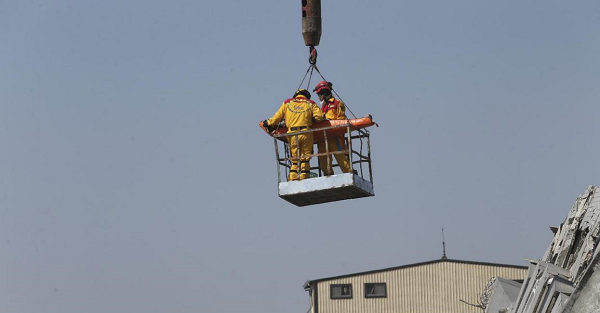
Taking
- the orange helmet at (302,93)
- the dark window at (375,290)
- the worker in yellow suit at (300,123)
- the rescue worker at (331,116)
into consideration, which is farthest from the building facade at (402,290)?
the worker in yellow suit at (300,123)

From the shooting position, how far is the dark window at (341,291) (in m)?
Result: 55.2

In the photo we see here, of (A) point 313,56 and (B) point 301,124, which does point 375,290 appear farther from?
(A) point 313,56

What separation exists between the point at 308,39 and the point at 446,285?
35.4 metres

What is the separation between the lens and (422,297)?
5531 centimetres

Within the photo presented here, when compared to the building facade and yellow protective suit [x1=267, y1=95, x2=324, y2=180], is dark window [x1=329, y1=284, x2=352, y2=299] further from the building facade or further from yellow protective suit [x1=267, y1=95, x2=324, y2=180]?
yellow protective suit [x1=267, y1=95, x2=324, y2=180]

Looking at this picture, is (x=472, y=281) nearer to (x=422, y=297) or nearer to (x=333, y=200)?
(x=422, y=297)

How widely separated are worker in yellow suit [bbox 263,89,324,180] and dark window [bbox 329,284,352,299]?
33.2 meters

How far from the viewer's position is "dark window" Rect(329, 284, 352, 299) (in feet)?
181

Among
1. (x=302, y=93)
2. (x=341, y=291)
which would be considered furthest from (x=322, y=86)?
(x=341, y=291)

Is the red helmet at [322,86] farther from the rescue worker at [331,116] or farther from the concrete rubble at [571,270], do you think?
the concrete rubble at [571,270]

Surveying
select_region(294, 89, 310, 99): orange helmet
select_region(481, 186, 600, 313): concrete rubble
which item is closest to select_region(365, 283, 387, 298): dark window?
select_region(481, 186, 600, 313): concrete rubble

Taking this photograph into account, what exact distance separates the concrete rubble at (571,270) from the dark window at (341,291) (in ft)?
107

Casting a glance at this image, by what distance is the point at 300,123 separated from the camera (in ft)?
74.0

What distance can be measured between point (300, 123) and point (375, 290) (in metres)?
33.7
